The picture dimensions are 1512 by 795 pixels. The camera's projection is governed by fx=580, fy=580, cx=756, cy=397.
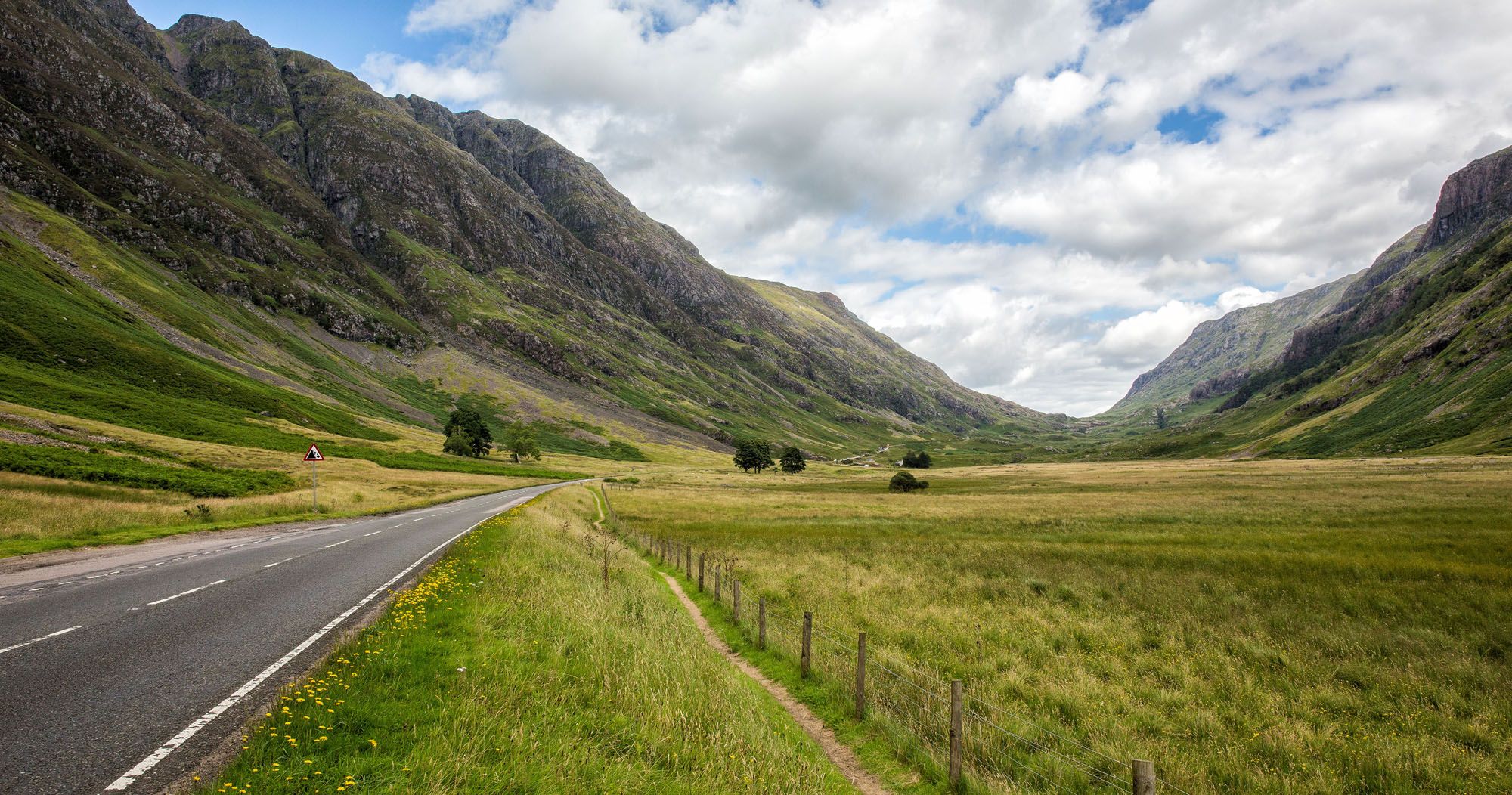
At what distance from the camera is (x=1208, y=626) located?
1777 cm

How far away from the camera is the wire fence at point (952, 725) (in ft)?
32.1

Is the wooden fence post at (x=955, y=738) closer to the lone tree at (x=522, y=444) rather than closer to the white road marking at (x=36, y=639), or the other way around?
the white road marking at (x=36, y=639)

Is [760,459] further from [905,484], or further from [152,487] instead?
[152,487]

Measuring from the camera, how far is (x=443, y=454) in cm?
11356

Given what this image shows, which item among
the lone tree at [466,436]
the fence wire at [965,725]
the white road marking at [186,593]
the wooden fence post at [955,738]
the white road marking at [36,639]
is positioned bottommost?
the fence wire at [965,725]

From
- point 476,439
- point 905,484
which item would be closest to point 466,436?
point 476,439

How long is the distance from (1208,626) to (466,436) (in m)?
129

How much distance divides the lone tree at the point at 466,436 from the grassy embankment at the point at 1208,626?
9479 cm

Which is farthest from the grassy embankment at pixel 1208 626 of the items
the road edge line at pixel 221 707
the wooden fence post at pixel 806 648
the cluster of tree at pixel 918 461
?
the cluster of tree at pixel 918 461

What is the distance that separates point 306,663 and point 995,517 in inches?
1687

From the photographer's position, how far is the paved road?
21.1 feet

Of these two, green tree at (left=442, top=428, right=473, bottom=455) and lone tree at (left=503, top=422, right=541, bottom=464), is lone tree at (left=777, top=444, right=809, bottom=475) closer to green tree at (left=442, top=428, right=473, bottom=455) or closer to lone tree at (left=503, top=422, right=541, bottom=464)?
lone tree at (left=503, top=422, right=541, bottom=464)

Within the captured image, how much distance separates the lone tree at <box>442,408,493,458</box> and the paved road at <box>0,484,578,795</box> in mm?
104919

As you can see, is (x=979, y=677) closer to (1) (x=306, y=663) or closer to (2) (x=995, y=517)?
(1) (x=306, y=663)
